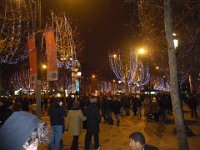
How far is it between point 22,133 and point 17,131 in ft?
0.11

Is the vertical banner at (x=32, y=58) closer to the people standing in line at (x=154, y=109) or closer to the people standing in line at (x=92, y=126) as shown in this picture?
the people standing in line at (x=92, y=126)

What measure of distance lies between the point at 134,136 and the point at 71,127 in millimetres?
6509

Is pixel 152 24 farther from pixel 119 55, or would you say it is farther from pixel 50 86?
pixel 50 86

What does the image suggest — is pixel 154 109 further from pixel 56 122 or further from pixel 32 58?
pixel 56 122

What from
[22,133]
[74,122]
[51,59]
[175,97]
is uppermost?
[51,59]

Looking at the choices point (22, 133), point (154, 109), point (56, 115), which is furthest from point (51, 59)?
point (22, 133)

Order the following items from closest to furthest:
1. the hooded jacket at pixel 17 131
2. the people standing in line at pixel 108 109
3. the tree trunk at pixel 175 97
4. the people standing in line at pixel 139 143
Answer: the hooded jacket at pixel 17 131 < the people standing in line at pixel 139 143 < the tree trunk at pixel 175 97 < the people standing in line at pixel 108 109

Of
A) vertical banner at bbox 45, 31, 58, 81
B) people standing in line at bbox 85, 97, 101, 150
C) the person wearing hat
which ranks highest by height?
vertical banner at bbox 45, 31, 58, 81

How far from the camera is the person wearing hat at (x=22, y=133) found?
2.02m

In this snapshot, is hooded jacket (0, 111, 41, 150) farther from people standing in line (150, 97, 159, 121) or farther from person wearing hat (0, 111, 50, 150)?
people standing in line (150, 97, 159, 121)

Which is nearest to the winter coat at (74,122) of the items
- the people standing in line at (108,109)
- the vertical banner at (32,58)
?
the vertical banner at (32,58)

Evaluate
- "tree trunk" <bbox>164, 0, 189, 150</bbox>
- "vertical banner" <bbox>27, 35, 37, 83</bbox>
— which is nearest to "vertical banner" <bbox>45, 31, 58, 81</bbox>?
"vertical banner" <bbox>27, 35, 37, 83</bbox>

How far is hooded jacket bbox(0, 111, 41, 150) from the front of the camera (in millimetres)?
2021

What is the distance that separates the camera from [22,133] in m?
2.05
